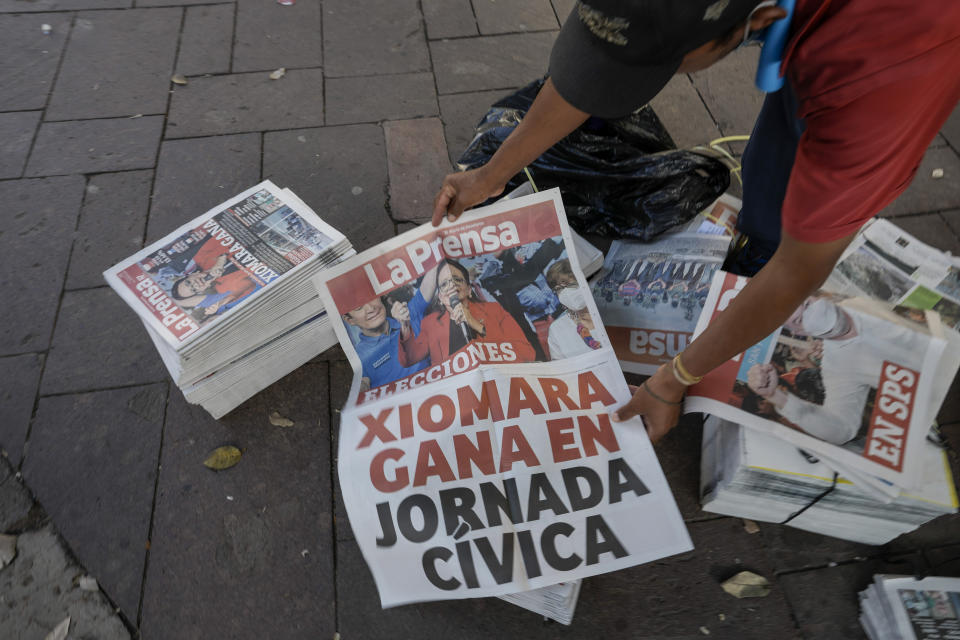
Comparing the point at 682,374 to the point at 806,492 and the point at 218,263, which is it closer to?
the point at 806,492

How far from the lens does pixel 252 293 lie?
4.00 feet

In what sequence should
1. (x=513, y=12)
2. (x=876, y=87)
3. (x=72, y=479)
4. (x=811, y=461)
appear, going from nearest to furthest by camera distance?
(x=876, y=87) < (x=811, y=461) < (x=72, y=479) < (x=513, y=12)

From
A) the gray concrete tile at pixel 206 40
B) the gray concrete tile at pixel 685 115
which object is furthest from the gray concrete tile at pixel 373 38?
the gray concrete tile at pixel 685 115

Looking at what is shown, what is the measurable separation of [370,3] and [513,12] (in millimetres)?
613

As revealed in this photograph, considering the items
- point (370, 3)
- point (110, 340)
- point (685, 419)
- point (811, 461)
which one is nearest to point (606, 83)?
point (811, 461)

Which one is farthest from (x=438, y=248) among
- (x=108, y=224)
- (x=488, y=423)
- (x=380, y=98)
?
(x=108, y=224)

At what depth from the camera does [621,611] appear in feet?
3.90

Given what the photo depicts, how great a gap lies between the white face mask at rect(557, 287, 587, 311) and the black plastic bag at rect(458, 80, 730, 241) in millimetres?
269

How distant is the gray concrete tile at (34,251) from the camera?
1.53m

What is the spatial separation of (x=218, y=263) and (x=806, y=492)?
135 centimetres

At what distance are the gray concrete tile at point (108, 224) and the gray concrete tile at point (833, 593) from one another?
1.96 meters

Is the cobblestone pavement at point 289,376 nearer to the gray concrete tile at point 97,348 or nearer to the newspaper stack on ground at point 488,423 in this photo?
the gray concrete tile at point 97,348

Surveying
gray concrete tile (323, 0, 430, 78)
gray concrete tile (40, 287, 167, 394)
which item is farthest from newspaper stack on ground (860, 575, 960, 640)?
gray concrete tile (323, 0, 430, 78)

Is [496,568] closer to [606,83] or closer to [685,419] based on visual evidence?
[685,419]
